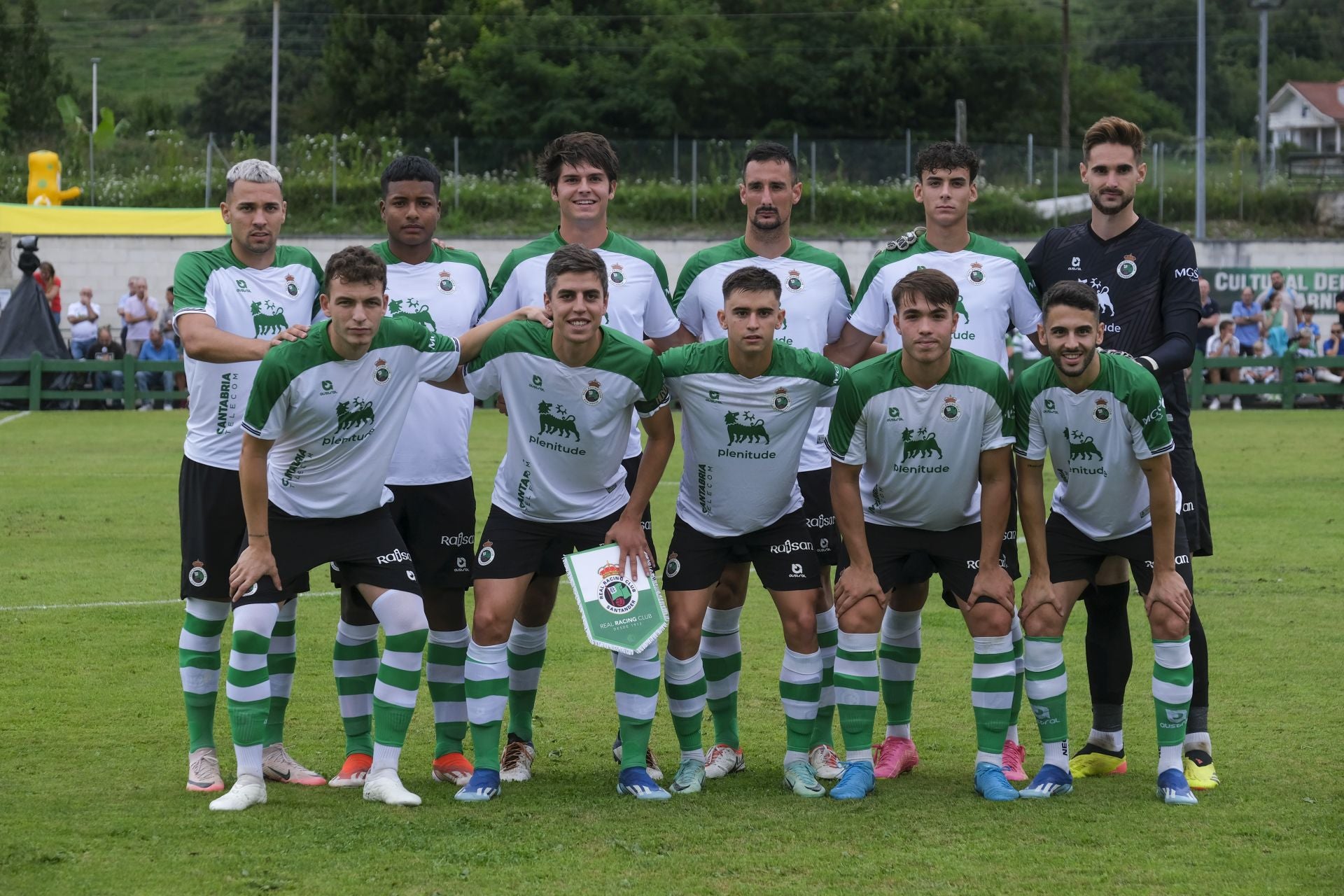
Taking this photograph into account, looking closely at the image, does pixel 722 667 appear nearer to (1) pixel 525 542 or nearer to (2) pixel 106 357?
(1) pixel 525 542

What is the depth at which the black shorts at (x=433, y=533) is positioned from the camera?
6.75 m

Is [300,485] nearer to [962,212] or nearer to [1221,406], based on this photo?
[962,212]

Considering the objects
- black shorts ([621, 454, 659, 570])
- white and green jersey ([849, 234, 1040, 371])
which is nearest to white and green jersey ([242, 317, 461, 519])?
black shorts ([621, 454, 659, 570])

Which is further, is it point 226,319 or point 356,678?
point 356,678

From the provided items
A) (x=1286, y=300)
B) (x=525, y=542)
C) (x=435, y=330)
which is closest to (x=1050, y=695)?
(x=525, y=542)

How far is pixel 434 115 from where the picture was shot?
58.5 meters

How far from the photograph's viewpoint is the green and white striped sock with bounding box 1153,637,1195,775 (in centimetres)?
620

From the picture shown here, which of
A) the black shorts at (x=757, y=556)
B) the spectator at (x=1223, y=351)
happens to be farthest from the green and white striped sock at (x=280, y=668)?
the spectator at (x=1223, y=351)

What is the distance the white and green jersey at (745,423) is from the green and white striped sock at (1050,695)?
1180 millimetres

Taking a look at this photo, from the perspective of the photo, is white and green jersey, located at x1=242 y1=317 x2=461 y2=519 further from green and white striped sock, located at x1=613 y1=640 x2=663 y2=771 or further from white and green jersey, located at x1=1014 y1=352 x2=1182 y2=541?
white and green jersey, located at x1=1014 y1=352 x2=1182 y2=541

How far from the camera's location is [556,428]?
20.7ft

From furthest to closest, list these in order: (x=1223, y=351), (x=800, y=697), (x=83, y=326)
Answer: (x=1223, y=351) → (x=83, y=326) → (x=800, y=697)

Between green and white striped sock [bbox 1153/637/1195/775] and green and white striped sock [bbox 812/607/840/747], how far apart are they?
50.8 inches

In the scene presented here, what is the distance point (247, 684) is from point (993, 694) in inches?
114
